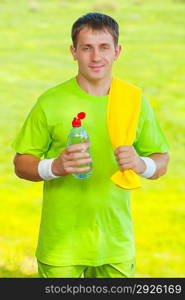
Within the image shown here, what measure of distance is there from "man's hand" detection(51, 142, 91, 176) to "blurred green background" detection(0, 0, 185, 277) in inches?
71.6

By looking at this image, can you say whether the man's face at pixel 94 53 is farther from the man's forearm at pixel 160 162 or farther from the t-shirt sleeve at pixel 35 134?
the man's forearm at pixel 160 162

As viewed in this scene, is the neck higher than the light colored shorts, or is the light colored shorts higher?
the neck

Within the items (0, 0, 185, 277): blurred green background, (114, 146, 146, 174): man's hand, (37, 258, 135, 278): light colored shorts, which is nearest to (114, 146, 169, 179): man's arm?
(114, 146, 146, 174): man's hand

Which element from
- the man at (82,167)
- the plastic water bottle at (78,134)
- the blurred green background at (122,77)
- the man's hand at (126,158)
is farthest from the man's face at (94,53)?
the blurred green background at (122,77)

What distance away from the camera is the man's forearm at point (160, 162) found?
214cm

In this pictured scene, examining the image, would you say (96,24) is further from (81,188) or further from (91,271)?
(91,271)

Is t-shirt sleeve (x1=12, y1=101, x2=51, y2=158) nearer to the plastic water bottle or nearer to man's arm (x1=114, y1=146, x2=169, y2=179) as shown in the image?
the plastic water bottle

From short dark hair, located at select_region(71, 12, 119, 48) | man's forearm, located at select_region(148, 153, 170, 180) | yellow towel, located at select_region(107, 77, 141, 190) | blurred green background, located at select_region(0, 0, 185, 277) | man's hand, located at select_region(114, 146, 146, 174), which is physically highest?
short dark hair, located at select_region(71, 12, 119, 48)

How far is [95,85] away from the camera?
208 cm

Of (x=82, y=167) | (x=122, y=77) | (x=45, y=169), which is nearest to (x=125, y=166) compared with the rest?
(x=82, y=167)

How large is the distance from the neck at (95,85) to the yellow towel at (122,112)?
0.02m

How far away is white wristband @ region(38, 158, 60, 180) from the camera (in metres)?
2.03

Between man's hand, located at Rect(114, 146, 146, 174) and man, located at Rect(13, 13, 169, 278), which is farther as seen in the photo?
man, located at Rect(13, 13, 169, 278)

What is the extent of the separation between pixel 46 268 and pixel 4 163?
12.0 feet
